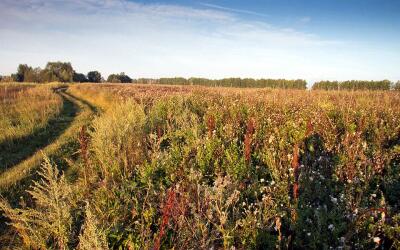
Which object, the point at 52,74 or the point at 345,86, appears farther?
the point at 52,74

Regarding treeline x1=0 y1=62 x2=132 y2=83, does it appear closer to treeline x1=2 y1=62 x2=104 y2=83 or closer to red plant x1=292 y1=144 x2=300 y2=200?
treeline x1=2 y1=62 x2=104 y2=83

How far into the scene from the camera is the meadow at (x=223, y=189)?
3.55 metres

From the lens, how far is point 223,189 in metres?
4.15

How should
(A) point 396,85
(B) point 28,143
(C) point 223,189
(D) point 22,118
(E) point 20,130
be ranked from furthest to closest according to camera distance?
(A) point 396,85 < (D) point 22,118 < (E) point 20,130 < (B) point 28,143 < (C) point 223,189

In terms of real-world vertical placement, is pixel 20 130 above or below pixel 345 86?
below

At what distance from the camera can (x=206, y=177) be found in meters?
5.46

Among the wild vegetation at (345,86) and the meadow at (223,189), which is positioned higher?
the wild vegetation at (345,86)

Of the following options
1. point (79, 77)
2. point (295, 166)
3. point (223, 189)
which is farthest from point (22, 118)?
point (79, 77)

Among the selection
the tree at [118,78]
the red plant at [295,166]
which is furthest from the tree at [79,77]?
the red plant at [295,166]

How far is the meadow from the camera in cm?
355

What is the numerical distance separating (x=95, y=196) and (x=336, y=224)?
11.8 feet

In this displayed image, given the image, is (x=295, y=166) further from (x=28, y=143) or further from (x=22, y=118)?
(x=22, y=118)

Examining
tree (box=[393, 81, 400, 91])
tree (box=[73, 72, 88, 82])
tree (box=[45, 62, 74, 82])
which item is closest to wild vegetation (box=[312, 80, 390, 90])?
tree (box=[393, 81, 400, 91])

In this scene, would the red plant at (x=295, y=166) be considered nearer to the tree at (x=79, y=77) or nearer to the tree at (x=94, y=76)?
the tree at (x=79, y=77)
